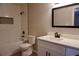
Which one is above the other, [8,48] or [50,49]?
[50,49]

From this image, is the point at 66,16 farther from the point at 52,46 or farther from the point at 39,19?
the point at 39,19

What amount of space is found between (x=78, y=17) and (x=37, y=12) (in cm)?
130

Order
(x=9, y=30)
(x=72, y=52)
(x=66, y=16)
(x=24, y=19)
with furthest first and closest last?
(x=24, y=19)
(x=9, y=30)
(x=66, y=16)
(x=72, y=52)

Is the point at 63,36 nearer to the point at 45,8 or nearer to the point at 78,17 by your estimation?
the point at 78,17

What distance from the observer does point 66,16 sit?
1854mm

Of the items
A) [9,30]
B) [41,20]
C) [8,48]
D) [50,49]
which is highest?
[41,20]

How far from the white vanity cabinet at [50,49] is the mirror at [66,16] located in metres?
0.56

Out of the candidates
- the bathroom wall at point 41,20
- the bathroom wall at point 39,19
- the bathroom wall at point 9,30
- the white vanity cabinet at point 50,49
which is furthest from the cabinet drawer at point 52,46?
the bathroom wall at point 9,30

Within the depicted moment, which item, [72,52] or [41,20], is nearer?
[72,52]

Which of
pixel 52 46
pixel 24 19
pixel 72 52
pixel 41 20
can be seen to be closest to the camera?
pixel 72 52

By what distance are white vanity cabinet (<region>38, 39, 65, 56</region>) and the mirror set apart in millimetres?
555

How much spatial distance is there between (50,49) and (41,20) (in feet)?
3.48

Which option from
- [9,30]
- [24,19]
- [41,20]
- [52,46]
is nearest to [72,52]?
[52,46]

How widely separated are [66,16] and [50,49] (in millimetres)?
752
